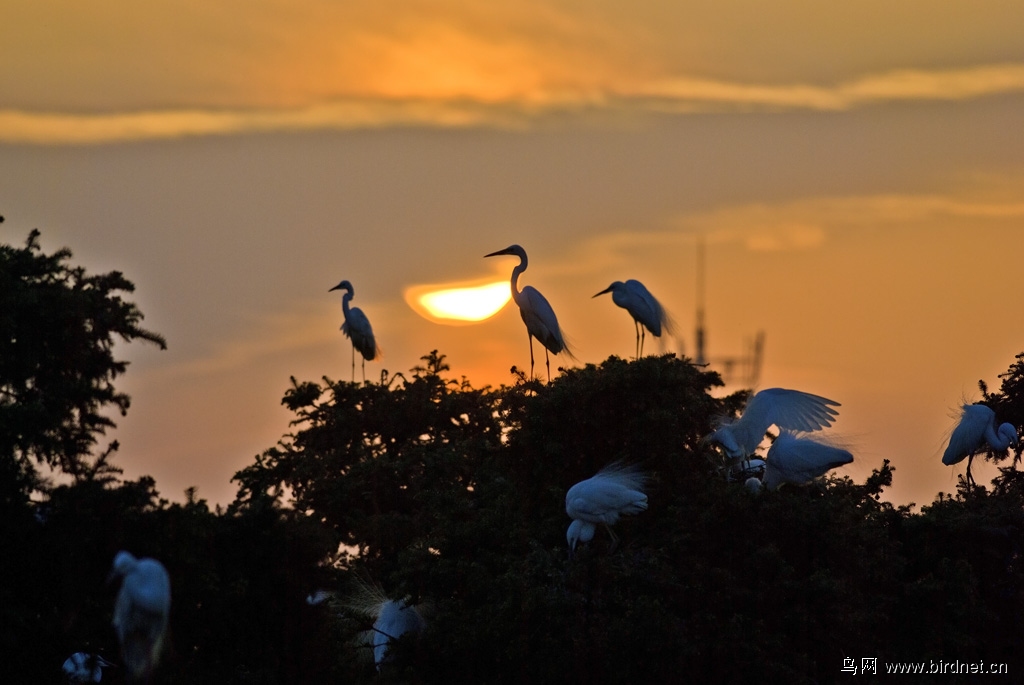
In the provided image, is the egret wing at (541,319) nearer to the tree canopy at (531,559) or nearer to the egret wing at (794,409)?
the tree canopy at (531,559)

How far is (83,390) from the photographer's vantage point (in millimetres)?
16703

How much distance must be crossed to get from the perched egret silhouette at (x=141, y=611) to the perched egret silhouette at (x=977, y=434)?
1431 centimetres

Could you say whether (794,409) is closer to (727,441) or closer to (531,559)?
(727,441)

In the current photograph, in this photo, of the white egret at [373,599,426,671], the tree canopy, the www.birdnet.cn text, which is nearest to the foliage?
the tree canopy

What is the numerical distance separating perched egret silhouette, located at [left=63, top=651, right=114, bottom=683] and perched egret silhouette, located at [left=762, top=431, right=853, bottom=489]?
25.2 ft

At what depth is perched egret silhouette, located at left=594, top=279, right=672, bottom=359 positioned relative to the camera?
22469 mm

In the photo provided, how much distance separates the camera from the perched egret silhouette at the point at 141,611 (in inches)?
449

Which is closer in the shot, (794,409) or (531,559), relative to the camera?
(531,559)

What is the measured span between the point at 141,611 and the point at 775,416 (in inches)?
383

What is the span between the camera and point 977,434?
74.9ft

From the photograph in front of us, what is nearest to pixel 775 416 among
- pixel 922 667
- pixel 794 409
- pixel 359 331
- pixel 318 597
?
pixel 794 409

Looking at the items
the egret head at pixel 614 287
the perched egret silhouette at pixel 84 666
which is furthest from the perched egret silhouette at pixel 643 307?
the perched egret silhouette at pixel 84 666

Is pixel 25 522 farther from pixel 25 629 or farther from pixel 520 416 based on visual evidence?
pixel 520 416

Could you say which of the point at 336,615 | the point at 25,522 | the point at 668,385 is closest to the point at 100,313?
the point at 25,522
